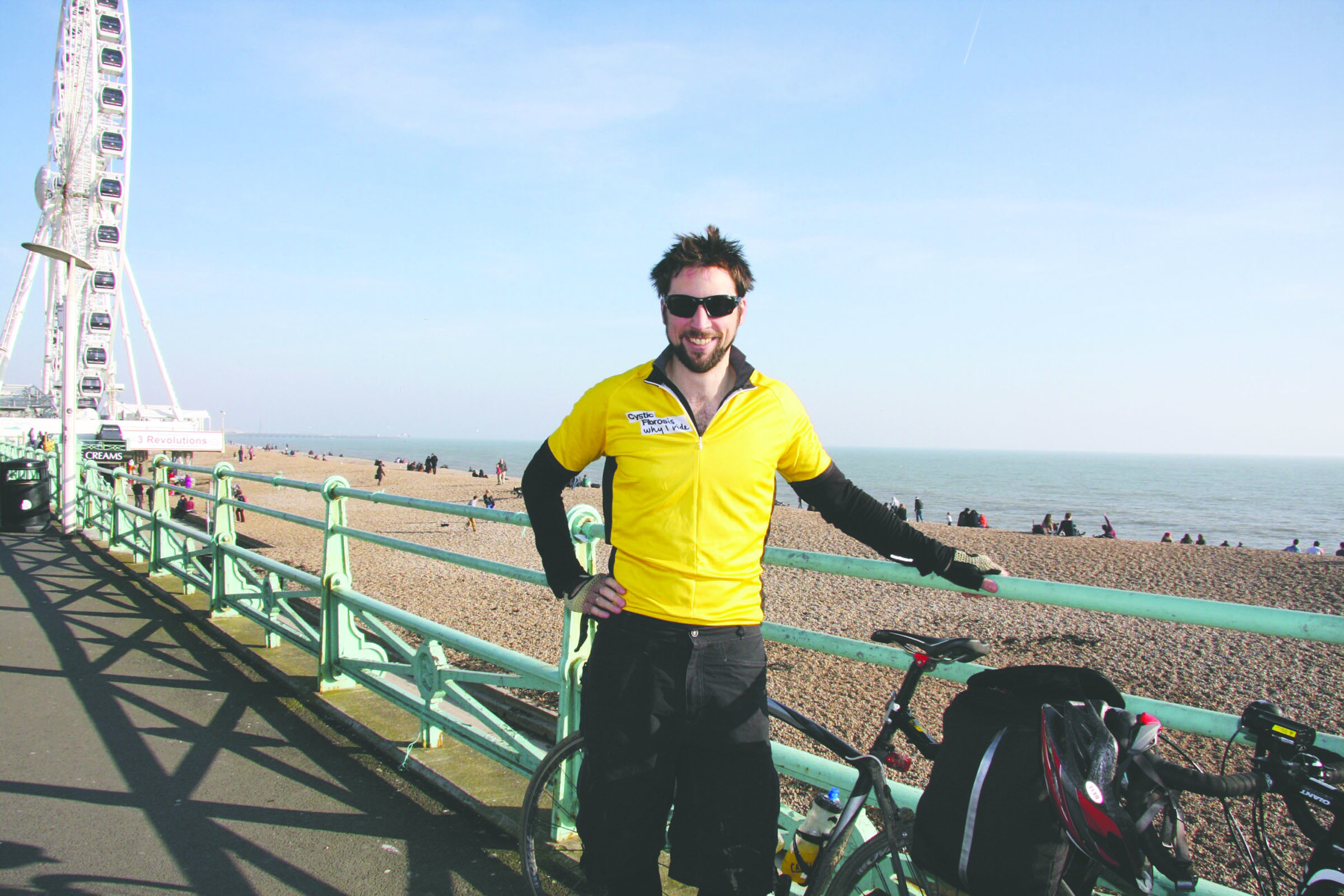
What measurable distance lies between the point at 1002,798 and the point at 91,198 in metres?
50.6

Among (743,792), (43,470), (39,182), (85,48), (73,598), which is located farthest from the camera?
(39,182)

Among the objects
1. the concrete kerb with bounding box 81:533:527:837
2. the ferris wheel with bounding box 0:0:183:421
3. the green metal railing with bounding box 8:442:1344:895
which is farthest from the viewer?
the ferris wheel with bounding box 0:0:183:421

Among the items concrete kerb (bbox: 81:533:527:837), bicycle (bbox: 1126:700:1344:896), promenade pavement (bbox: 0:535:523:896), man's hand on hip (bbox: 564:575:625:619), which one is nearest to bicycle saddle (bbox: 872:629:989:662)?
bicycle (bbox: 1126:700:1344:896)

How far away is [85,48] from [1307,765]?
50.2 metres

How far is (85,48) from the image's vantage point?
38188 mm

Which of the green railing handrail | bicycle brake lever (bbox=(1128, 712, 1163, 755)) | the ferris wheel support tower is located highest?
the ferris wheel support tower

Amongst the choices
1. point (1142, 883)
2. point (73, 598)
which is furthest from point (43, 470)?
point (1142, 883)

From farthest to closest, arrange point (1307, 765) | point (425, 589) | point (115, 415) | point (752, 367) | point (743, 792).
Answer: point (115, 415) < point (425, 589) < point (752, 367) < point (743, 792) < point (1307, 765)

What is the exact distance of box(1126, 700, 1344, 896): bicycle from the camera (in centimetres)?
138

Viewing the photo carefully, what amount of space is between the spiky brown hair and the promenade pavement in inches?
81.7

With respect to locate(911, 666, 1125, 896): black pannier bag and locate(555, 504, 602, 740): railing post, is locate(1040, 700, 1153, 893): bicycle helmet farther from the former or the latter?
locate(555, 504, 602, 740): railing post

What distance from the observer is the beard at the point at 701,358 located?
2.19 m

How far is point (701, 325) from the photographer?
7.13 feet

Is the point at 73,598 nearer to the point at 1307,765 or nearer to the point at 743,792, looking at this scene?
the point at 743,792
